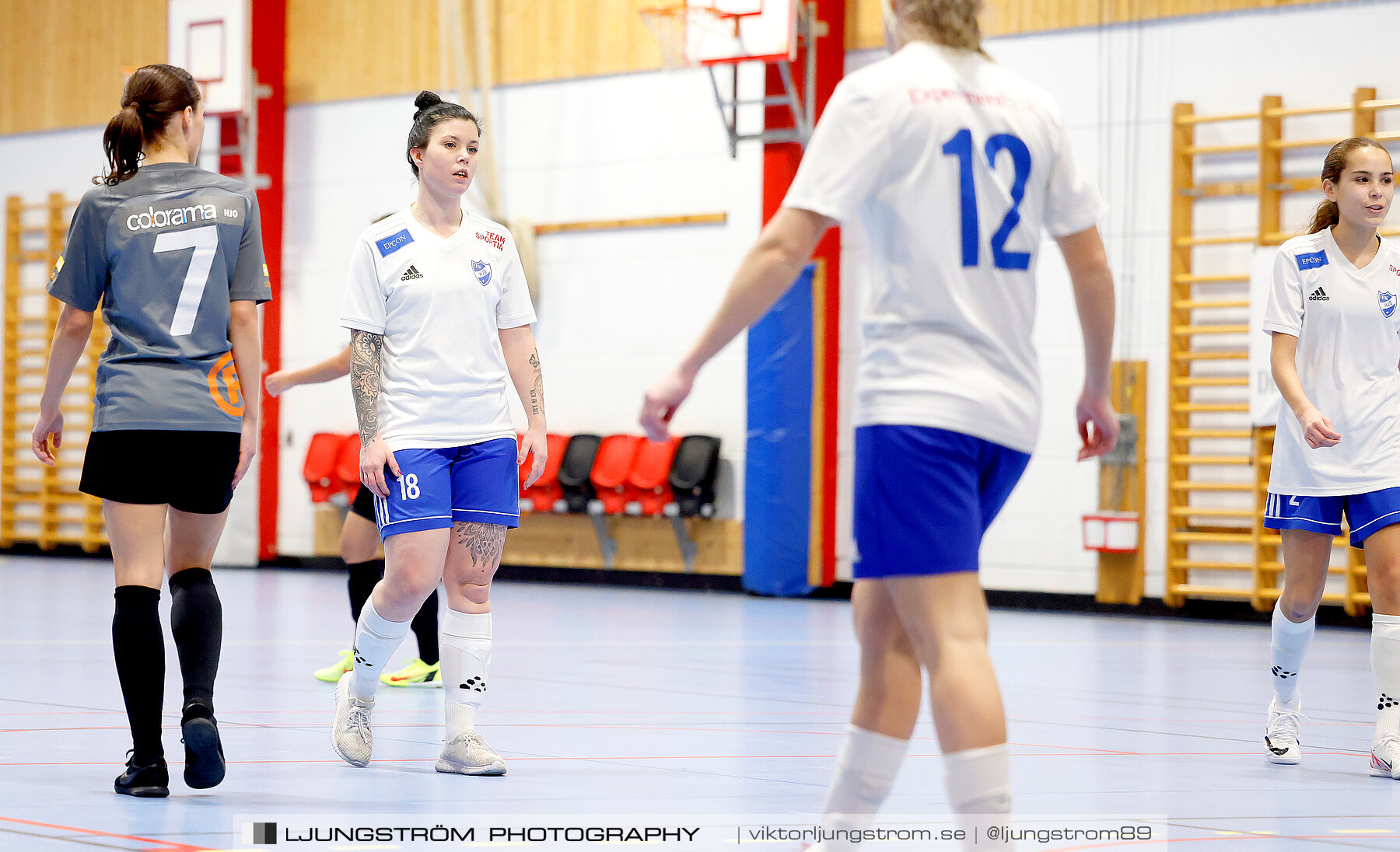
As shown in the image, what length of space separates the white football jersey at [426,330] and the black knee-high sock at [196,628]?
1.88 ft

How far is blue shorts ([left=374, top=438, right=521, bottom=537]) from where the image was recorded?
374 centimetres

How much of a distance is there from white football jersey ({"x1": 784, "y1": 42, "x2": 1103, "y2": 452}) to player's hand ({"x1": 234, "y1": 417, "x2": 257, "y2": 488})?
183 cm

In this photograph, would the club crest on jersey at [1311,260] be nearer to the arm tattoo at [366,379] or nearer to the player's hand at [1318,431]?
the player's hand at [1318,431]

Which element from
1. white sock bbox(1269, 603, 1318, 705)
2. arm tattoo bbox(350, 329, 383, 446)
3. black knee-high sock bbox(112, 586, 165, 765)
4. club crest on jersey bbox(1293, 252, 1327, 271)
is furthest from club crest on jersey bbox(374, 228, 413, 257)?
white sock bbox(1269, 603, 1318, 705)

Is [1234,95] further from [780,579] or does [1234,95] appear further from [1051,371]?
[780,579]

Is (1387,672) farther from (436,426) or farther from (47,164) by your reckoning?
(47,164)

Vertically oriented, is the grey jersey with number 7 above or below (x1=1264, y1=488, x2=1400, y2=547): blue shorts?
above

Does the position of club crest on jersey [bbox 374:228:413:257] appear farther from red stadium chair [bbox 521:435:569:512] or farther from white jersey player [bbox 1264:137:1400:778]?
red stadium chair [bbox 521:435:569:512]

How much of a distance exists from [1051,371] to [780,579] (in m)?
2.41

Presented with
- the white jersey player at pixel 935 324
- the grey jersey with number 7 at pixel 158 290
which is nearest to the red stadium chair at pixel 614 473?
the grey jersey with number 7 at pixel 158 290

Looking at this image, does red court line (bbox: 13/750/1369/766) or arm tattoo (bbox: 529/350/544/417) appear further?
arm tattoo (bbox: 529/350/544/417)

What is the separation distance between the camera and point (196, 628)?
11.6 ft

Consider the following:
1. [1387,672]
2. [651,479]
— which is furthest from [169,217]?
[651,479]

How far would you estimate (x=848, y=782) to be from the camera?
7.97ft
